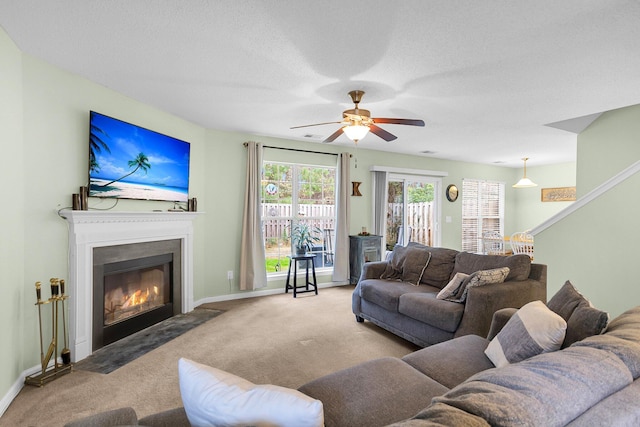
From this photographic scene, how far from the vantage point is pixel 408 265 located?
12.6 feet

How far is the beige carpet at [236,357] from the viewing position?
214 centimetres

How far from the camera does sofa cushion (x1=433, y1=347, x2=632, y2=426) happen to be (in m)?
0.77

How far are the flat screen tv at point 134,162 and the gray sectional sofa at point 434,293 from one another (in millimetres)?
2528

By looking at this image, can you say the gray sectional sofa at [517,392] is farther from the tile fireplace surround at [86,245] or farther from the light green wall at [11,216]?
the tile fireplace surround at [86,245]

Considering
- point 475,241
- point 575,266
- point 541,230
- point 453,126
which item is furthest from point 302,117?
point 475,241

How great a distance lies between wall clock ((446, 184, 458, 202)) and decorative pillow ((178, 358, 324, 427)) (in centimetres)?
678

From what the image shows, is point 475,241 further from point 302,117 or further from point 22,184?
point 22,184

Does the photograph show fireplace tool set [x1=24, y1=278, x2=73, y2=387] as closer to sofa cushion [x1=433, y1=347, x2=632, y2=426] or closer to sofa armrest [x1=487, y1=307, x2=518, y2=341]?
sofa cushion [x1=433, y1=347, x2=632, y2=426]

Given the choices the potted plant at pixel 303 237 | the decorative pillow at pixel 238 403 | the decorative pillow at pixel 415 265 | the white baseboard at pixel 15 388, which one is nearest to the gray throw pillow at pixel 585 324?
the decorative pillow at pixel 238 403

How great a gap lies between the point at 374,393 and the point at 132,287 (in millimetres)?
2987

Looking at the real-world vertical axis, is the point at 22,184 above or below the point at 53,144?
below

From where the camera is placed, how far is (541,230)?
3.63 m

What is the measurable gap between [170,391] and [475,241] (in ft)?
23.1

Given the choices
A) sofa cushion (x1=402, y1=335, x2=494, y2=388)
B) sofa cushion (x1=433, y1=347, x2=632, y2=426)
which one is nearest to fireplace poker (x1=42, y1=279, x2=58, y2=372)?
sofa cushion (x1=402, y1=335, x2=494, y2=388)
